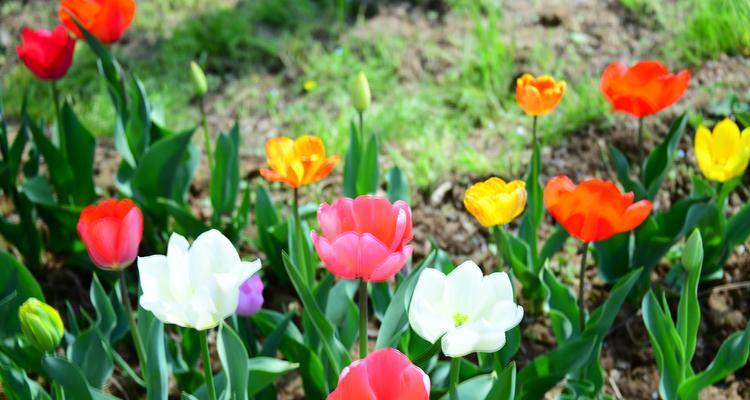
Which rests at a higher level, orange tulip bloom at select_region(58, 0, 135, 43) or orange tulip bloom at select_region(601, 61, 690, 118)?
orange tulip bloom at select_region(58, 0, 135, 43)

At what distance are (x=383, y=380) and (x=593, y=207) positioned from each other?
562mm

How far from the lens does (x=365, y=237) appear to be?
1214mm

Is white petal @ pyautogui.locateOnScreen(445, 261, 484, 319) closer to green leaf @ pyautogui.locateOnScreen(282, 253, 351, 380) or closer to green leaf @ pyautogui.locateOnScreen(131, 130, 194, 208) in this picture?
green leaf @ pyautogui.locateOnScreen(282, 253, 351, 380)

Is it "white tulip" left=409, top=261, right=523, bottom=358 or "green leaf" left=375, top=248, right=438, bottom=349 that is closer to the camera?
"white tulip" left=409, top=261, right=523, bottom=358

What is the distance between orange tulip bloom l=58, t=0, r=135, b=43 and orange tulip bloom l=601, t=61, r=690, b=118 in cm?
104

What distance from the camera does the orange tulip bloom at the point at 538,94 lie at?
173cm

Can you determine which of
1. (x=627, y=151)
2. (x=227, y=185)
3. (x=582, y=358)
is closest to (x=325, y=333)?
(x=582, y=358)

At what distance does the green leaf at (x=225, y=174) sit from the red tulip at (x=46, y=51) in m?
0.37

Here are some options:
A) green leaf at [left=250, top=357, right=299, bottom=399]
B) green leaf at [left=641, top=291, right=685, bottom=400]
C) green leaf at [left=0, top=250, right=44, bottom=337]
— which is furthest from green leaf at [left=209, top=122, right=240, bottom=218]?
green leaf at [left=641, top=291, right=685, bottom=400]

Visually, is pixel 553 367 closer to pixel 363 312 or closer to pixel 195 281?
pixel 363 312

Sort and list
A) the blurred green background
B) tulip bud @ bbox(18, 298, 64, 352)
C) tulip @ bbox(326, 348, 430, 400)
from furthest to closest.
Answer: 1. the blurred green background
2. tulip bud @ bbox(18, 298, 64, 352)
3. tulip @ bbox(326, 348, 430, 400)

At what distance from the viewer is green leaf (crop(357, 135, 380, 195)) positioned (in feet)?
6.73

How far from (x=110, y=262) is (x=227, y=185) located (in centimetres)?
74

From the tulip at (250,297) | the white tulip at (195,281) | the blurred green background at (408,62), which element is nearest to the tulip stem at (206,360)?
the white tulip at (195,281)
